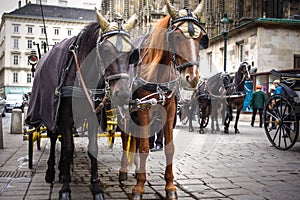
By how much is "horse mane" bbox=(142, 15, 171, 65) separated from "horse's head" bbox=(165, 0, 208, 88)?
213mm

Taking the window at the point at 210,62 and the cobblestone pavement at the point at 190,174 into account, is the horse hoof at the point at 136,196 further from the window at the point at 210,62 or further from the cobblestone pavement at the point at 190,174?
the window at the point at 210,62

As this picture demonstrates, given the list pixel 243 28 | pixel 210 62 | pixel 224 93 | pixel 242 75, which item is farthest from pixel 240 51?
pixel 224 93

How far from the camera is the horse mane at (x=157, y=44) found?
4.63 meters

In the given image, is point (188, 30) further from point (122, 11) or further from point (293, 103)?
point (122, 11)

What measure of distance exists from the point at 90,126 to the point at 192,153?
14.7 feet

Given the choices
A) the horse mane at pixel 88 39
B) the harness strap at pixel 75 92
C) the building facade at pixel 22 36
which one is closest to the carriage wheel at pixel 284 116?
the harness strap at pixel 75 92

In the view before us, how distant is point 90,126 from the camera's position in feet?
15.5

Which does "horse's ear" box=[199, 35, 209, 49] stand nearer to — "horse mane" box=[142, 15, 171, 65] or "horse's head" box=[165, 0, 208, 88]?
"horse's head" box=[165, 0, 208, 88]

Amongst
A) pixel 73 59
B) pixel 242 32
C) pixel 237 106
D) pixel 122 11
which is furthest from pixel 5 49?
pixel 73 59

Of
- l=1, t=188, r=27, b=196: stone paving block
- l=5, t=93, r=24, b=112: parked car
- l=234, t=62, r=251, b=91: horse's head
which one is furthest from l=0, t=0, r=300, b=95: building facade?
l=5, t=93, r=24, b=112: parked car

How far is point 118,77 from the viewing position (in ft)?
12.7

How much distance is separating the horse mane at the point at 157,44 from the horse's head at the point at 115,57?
609 mm

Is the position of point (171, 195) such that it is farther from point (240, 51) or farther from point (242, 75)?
point (240, 51)

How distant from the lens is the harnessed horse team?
4031 millimetres
